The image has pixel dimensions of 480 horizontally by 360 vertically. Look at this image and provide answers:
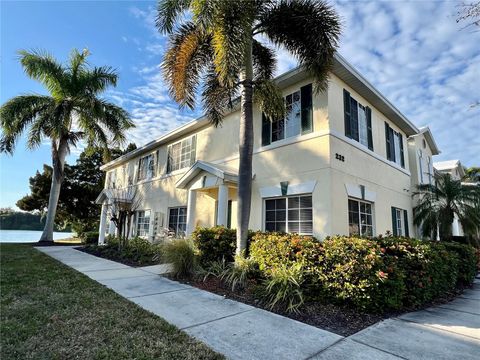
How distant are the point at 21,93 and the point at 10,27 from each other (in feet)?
30.4

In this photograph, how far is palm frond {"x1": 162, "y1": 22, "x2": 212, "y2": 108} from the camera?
941 centimetres

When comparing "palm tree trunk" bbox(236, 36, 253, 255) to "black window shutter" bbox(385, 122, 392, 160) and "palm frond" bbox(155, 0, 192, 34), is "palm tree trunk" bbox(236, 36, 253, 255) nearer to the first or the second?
"palm frond" bbox(155, 0, 192, 34)

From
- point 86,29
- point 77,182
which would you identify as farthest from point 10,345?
point 77,182

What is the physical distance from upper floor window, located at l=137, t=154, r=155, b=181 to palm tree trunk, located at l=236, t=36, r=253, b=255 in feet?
38.4

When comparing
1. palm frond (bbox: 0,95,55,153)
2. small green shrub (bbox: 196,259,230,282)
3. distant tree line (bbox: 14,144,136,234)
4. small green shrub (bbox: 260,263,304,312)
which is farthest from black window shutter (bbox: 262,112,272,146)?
distant tree line (bbox: 14,144,136,234)

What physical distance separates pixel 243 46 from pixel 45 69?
15730 mm

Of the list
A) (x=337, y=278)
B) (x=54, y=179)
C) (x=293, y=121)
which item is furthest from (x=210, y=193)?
(x=54, y=179)

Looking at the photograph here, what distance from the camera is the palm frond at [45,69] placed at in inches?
671

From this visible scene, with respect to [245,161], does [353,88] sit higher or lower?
higher

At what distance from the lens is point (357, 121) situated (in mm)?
11445

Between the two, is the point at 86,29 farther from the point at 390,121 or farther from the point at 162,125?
the point at 390,121

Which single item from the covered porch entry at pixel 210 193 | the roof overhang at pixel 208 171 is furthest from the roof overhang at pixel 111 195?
the roof overhang at pixel 208 171

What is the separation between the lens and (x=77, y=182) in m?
31.1

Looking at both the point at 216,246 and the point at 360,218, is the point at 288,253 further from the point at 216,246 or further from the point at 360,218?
the point at 360,218
